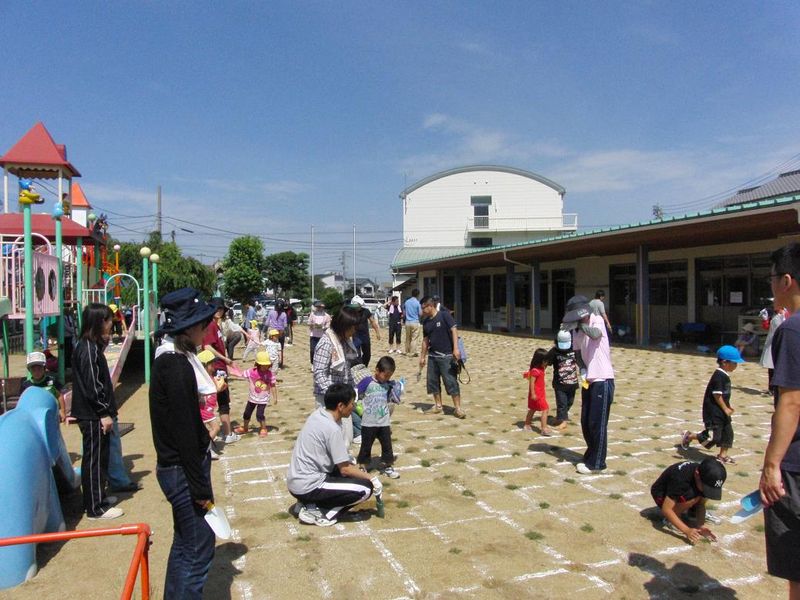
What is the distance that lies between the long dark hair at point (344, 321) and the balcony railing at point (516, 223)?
117 ft

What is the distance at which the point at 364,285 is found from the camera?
273 ft

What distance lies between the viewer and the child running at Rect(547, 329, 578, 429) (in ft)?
22.6

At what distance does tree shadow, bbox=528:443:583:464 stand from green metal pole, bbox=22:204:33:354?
19.7 ft

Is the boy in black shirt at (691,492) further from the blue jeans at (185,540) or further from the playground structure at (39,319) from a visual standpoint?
the playground structure at (39,319)

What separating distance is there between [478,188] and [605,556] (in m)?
39.7

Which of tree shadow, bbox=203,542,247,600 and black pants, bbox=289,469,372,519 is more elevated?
black pants, bbox=289,469,372,519

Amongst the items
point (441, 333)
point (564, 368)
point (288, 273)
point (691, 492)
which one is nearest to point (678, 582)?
point (691, 492)

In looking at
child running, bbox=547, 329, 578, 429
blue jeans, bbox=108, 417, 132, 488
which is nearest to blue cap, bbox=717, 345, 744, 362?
child running, bbox=547, 329, 578, 429

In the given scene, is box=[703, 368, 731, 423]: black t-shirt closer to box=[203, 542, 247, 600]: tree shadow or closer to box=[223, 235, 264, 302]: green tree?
box=[203, 542, 247, 600]: tree shadow

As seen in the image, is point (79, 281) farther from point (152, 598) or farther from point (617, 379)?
point (617, 379)

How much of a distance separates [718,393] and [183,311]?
16.9 ft

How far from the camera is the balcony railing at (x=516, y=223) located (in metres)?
40.2

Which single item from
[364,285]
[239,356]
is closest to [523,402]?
[239,356]

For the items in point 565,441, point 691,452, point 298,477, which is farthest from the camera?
point 565,441
